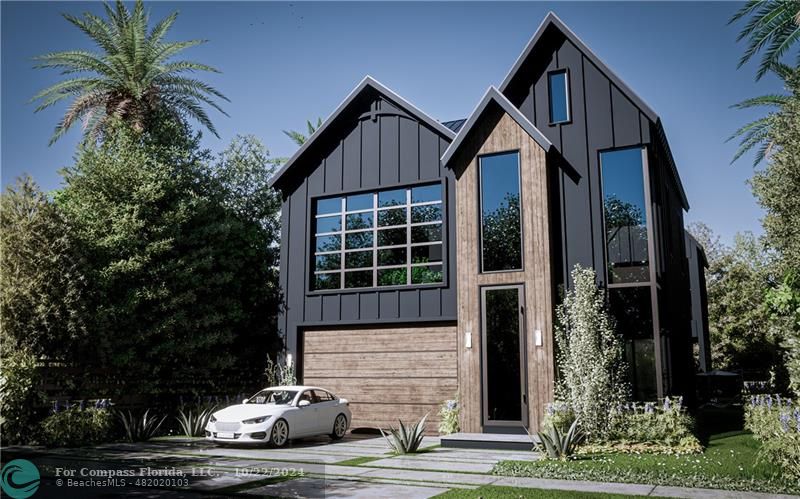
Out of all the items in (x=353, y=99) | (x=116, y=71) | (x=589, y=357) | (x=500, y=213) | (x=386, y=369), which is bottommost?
(x=386, y=369)

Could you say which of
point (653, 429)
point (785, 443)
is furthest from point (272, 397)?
point (785, 443)

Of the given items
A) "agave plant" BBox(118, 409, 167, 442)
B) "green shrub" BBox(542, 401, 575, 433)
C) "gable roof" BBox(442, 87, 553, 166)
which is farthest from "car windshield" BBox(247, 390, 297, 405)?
"gable roof" BBox(442, 87, 553, 166)

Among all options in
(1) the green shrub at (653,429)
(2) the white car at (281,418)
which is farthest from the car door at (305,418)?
(1) the green shrub at (653,429)

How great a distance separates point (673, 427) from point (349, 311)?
8910 millimetres

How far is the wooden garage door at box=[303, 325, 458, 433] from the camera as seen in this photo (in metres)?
16.7

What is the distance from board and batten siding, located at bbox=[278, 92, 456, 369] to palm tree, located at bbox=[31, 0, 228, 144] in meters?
5.99

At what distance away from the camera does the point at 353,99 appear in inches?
741

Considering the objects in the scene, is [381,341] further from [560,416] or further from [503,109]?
[503,109]

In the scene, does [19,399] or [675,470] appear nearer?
[675,470]

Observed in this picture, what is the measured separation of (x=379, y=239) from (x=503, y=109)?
499 cm

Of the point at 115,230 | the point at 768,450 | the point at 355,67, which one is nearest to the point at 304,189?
the point at 355,67

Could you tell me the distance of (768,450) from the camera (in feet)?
32.7

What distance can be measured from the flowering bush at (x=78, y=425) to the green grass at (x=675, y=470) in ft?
31.4

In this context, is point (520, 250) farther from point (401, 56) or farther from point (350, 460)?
point (350, 460)
